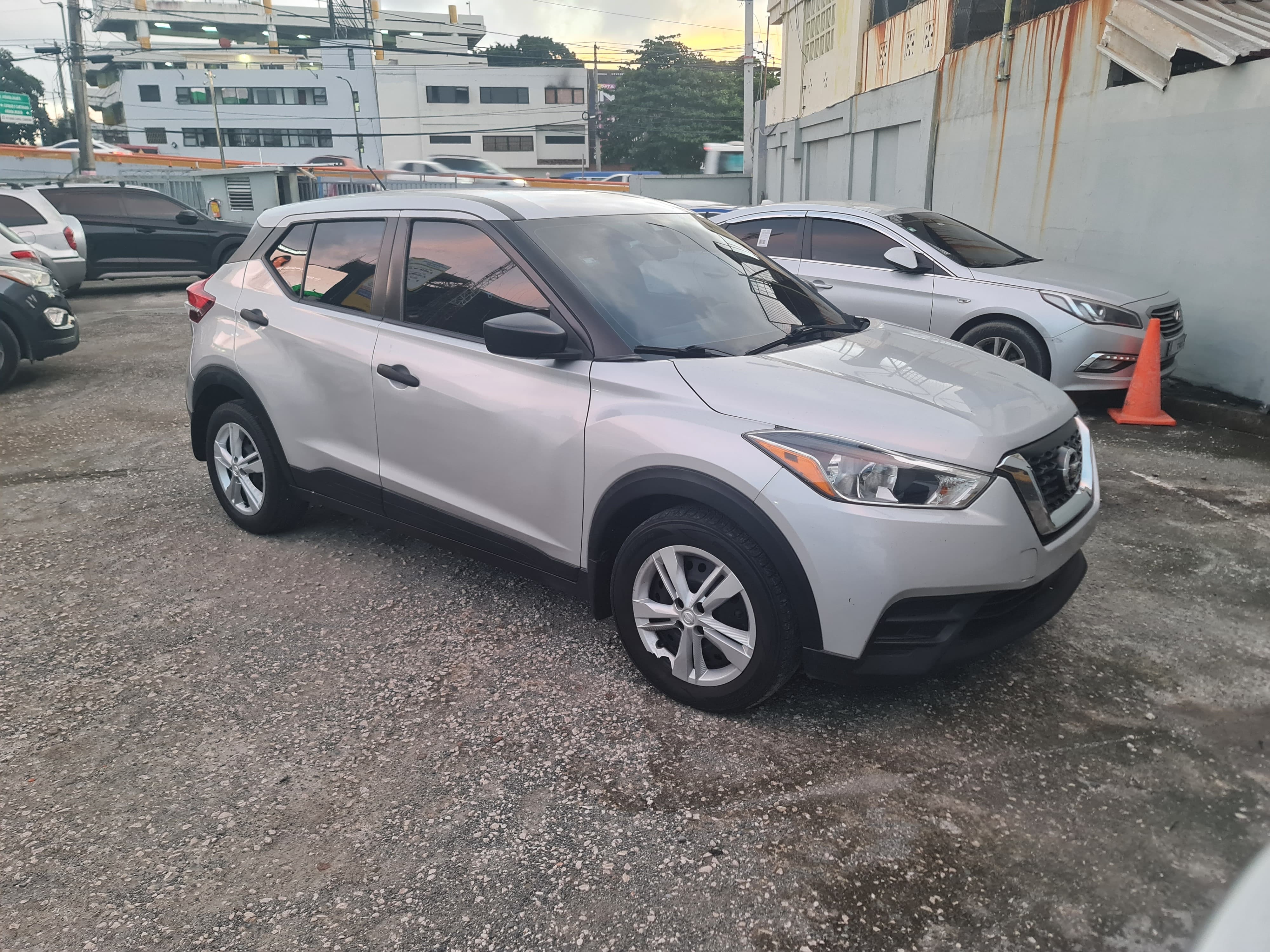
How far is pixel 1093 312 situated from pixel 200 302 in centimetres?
595

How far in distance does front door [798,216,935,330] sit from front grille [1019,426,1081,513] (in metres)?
4.19

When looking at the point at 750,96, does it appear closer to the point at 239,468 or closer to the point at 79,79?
the point at 79,79

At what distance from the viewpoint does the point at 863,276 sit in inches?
291

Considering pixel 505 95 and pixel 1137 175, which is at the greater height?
pixel 505 95

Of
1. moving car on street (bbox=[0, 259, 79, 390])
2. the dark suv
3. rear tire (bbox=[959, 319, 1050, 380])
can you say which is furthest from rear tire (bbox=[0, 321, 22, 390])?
rear tire (bbox=[959, 319, 1050, 380])

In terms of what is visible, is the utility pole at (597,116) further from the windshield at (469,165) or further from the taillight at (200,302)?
the taillight at (200,302)

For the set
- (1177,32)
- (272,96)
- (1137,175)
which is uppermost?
(272,96)

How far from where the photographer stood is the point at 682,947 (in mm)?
2209

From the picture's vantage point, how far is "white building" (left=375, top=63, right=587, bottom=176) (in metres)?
60.7

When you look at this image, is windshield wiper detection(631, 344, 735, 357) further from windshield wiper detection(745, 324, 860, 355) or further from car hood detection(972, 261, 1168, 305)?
car hood detection(972, 261, 1168, 305)

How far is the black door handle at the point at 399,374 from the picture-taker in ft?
12.0

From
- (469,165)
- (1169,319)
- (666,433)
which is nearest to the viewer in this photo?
(666,433)

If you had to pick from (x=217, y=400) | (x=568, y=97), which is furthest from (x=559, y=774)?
(x=568, y=97)

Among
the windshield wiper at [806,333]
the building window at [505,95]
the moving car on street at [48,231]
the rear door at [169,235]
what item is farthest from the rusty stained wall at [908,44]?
the building window at [505,95]
